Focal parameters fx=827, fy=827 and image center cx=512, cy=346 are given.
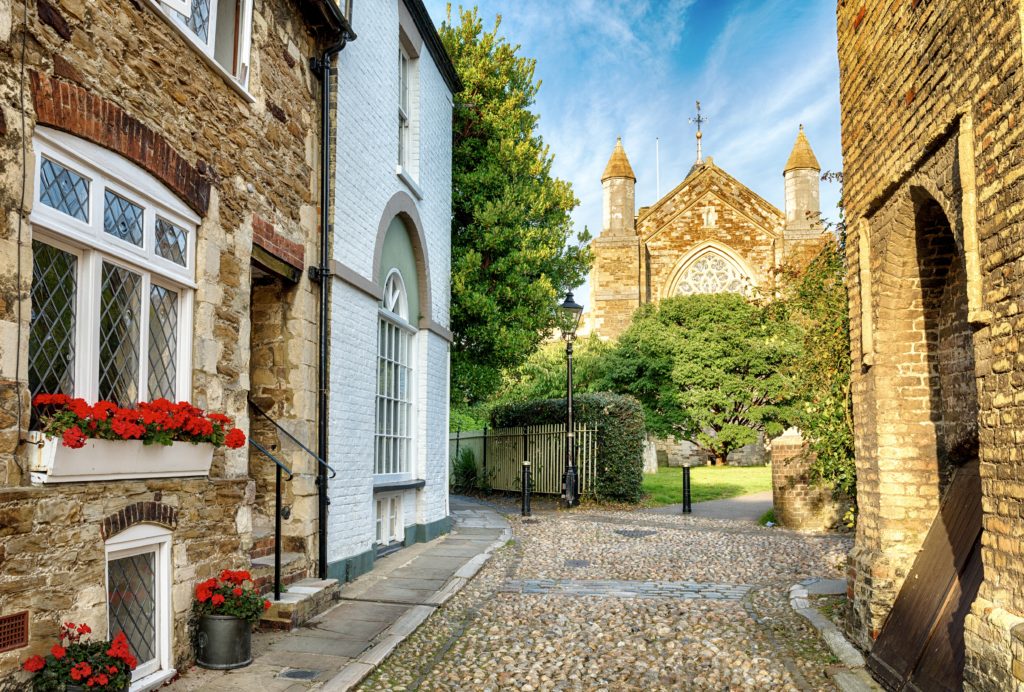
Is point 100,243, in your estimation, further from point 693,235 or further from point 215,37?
point 693,235

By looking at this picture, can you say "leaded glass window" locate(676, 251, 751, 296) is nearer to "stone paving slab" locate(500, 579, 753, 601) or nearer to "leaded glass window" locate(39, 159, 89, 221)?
"stone paving slab" locate(500, 579, 753, 601)

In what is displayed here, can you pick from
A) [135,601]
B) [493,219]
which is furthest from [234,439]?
[493,219]

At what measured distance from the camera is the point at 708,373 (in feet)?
99.5

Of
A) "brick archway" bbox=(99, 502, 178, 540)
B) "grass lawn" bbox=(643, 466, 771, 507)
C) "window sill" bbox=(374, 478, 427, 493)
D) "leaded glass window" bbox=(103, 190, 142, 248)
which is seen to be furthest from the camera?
"grass lawn" bbox=(643, 466, 771, 507)

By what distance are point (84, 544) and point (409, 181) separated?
771 cm

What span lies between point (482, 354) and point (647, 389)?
626 inches

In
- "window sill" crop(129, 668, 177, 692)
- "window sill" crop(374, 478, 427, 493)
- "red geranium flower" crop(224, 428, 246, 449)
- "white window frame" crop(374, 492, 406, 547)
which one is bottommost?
"window sill" crop(129, 668, 177, 692)

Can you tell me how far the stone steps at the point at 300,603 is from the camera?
6531 millimetres

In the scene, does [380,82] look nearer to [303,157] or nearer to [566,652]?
[303,157]

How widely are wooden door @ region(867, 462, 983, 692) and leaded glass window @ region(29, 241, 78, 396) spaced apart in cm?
511

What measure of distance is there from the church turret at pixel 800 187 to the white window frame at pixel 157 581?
3439cm

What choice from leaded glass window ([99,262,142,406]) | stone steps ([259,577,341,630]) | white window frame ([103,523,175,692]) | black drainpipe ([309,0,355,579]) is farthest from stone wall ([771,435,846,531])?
leaded glass window ([99,262,142,406])

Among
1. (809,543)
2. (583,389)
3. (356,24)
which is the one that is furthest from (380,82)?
(583,389)

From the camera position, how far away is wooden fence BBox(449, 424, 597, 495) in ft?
59.1
